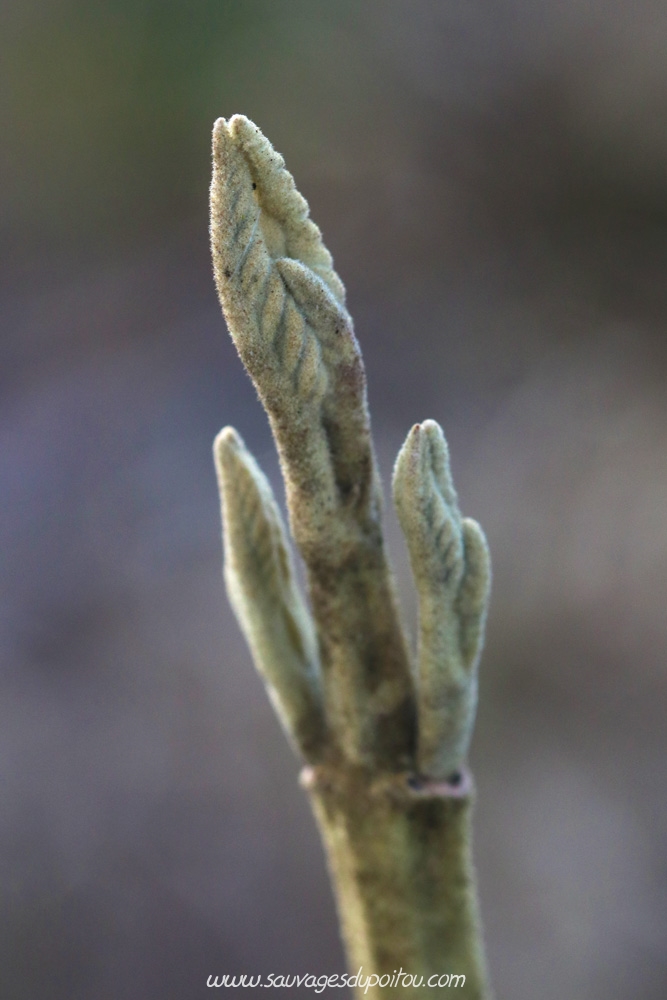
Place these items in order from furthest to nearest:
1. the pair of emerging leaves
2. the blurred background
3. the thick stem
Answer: the blurred background < the thick stem < the pair of emerging leaves

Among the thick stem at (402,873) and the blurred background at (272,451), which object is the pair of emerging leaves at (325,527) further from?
the blurred background at (272,451)

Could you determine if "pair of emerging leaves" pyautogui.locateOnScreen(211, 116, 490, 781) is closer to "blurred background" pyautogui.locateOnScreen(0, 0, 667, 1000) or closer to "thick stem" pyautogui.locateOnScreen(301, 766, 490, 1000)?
"thick stem" pyautogui.locateOnScreen(301, 766, 490, 1000)

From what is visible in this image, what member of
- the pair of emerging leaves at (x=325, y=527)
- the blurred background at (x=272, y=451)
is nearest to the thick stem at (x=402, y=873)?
the pair of emerging leaves at (x=325, y=527)

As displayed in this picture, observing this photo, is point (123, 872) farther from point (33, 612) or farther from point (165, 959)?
point (33, 612)

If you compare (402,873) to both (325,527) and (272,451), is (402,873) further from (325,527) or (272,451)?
(272,451)

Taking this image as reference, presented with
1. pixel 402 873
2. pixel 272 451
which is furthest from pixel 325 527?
pixel 272 451

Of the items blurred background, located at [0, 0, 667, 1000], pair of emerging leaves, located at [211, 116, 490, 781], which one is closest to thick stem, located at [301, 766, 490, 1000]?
pair of emerging leaves, located at [211, 116, 490, 781]

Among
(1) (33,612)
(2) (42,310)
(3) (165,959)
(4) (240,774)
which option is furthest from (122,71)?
(3) (165,959)
